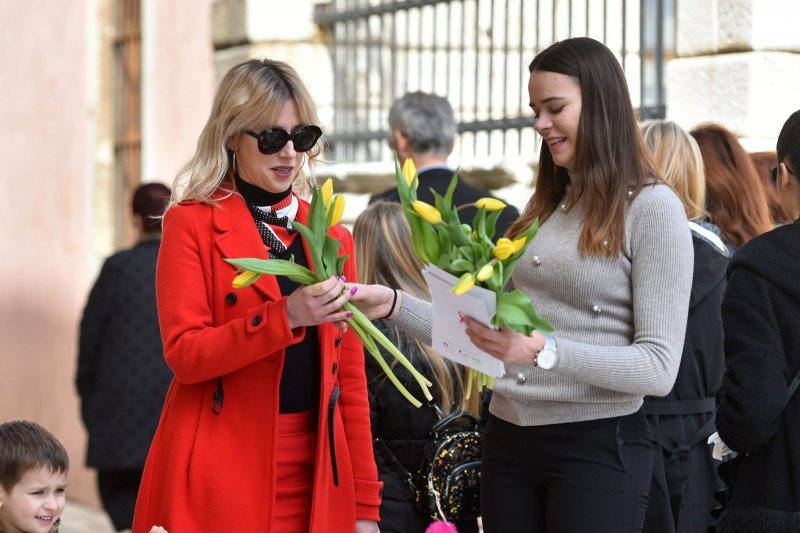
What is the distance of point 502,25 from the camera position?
7.51m

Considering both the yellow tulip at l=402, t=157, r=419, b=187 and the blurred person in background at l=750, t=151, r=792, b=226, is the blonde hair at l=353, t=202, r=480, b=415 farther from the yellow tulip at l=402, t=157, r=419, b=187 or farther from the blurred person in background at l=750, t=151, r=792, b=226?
the blurred person in background at l=750, t=151, r=792, b=226

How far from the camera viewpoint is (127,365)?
5.95 m

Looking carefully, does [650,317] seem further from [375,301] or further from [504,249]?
[375,301]

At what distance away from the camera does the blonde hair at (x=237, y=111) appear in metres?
3.08

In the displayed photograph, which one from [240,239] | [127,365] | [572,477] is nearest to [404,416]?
[572,477]

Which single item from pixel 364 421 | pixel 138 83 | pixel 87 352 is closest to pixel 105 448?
pixel 87 352

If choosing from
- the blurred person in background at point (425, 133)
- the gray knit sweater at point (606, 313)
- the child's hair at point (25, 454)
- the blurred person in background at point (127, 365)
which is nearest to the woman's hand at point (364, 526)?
the gray knit sweater at point (606, 313)

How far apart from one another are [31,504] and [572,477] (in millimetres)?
1318

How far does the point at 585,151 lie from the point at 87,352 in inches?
142

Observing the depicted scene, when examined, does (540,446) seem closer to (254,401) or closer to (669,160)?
(254,401)

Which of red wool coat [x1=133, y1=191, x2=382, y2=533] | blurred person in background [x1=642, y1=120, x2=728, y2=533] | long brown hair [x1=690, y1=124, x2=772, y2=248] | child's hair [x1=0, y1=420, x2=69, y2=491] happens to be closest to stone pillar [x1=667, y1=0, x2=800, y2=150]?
long brown hair [x1=690, y1=124, x2=772, y2=248]

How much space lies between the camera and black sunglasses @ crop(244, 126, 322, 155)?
305 centimetres

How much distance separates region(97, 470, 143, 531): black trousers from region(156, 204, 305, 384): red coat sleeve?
10.4 feet

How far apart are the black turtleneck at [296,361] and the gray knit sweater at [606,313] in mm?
448
